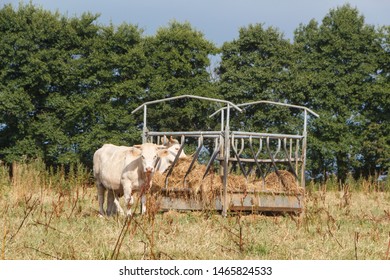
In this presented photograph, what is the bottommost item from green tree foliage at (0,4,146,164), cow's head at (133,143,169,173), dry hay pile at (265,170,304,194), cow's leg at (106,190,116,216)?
cow's leg at (106,190,116,216)

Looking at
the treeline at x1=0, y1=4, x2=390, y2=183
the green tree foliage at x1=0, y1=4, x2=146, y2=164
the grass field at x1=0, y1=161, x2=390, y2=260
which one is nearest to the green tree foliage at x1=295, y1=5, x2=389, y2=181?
the treeline at x1=0, y1=4, x2=390, y2=183

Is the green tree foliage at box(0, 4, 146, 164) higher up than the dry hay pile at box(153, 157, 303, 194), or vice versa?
the green tree foliage at box(0, 4, 146, 164)

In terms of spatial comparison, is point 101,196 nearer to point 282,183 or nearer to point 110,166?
point 110,166

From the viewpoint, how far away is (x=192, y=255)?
19.6 ft

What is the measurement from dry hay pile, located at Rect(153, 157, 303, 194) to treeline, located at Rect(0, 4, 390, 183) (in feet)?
46.3

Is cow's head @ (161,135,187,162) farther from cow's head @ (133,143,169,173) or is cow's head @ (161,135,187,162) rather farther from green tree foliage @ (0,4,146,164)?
green tree foliage @ (0,4,146,164)

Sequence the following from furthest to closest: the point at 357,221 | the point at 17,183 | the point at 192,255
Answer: the point at 17,183 → the point at 357,221 → the point at 192,255

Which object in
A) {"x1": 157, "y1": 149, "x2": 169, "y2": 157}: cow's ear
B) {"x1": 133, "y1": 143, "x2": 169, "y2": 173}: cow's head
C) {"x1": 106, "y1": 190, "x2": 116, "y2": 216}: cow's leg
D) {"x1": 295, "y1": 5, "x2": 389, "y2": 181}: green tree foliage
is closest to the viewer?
{"x1": 133, "y1": 143, "x2": 169, "y2": 173}: cow's head

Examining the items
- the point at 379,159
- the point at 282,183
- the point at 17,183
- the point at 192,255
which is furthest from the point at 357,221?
the point at 379,159

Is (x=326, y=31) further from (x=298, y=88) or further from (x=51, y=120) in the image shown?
(x=51, y=120)

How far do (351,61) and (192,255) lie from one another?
23.8 metres

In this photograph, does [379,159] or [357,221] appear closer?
[357,221]

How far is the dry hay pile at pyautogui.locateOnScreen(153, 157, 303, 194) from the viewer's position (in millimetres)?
11016

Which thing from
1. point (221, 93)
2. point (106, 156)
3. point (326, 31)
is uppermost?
point (326, 31)
